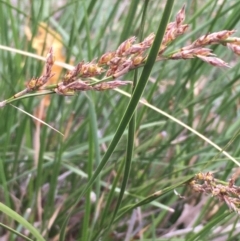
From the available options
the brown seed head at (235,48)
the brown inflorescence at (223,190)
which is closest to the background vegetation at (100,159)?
the brown inflorescence at (223,190)

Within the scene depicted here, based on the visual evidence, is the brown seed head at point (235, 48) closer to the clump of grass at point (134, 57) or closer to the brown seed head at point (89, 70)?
the clump of grass at point (134, 57)

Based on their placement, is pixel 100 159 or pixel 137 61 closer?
pixel 137 61

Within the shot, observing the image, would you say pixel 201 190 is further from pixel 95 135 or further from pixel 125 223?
pixel 125 223

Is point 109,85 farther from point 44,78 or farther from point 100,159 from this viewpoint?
point 100,159

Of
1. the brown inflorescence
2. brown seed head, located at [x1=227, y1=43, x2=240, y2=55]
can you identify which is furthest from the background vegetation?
brown seed head, located at [x1=227, y1=43, x2=240, y2=55]

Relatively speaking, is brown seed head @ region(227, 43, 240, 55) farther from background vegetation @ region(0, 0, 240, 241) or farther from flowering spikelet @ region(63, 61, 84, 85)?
background vegetation @ region(0, 0, 240, 241)

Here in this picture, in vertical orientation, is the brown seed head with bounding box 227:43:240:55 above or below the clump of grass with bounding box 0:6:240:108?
above

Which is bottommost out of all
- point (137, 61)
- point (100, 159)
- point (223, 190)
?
point (100, 159)

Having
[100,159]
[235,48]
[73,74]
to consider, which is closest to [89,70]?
[73,74]

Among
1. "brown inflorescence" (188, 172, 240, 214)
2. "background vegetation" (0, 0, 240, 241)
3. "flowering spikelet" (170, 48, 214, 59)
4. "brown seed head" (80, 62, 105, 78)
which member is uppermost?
"flowering spikelet" (170, 48, 214, 59)

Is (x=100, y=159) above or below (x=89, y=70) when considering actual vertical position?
below

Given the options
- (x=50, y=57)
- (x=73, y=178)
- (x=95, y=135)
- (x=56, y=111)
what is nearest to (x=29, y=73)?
(x=56, y=111)
